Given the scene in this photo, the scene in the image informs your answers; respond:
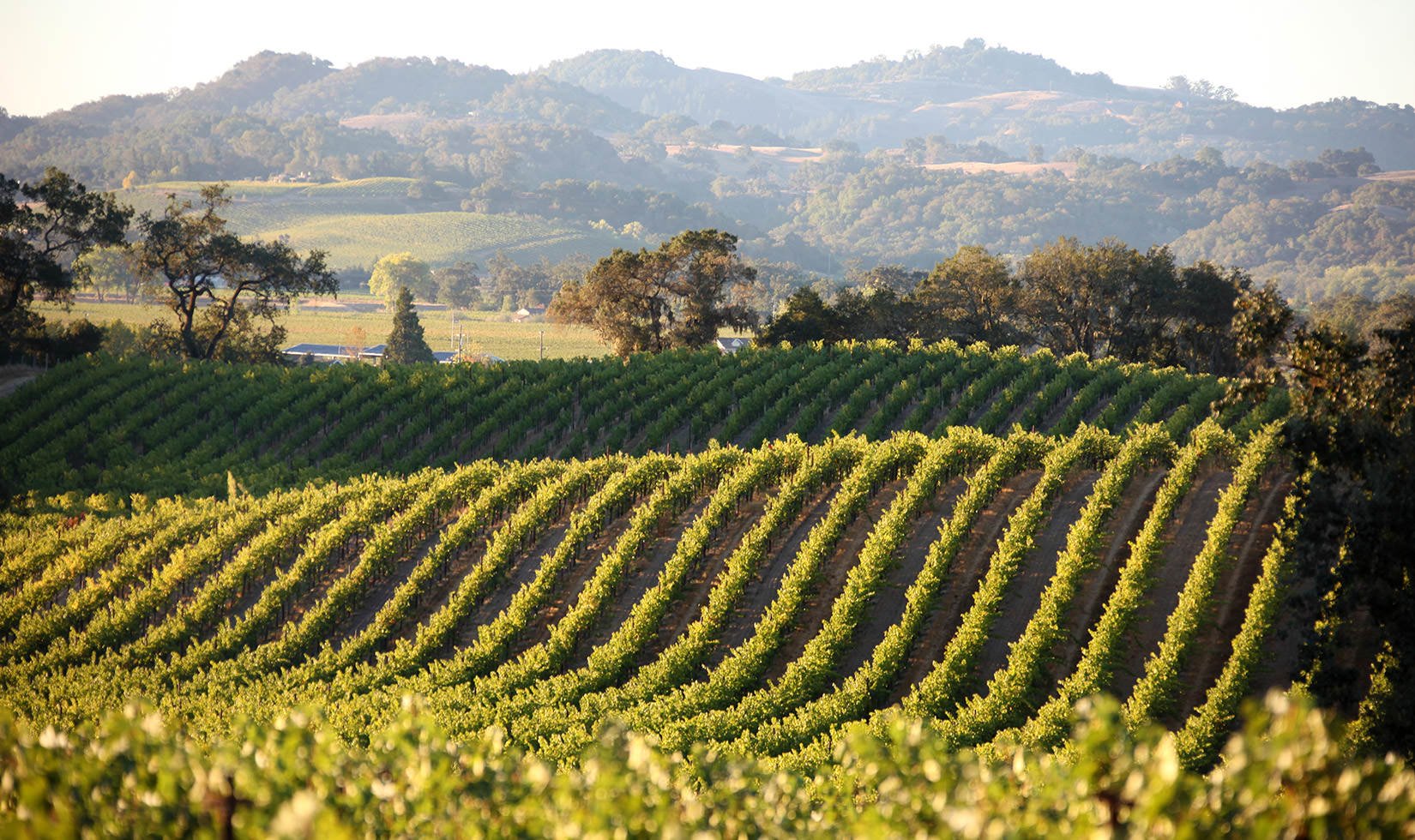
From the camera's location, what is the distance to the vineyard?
24.3 ft

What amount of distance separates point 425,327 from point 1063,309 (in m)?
89.5

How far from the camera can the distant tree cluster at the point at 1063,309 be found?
181 feet

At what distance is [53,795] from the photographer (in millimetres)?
7090

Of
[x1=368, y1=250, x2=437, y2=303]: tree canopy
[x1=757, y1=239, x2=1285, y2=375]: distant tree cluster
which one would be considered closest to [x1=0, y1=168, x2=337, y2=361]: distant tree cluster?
[x1=757, y1=239, x2=1285, y2=375]: distant tree cluster

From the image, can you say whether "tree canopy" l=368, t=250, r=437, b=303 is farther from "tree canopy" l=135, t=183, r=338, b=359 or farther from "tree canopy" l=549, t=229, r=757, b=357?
"tree canopy" l=549, t=229, r=757, b=357

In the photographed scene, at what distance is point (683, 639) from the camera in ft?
62.0

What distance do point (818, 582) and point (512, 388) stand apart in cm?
2189

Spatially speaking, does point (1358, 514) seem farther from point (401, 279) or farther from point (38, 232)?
point (401, 279)

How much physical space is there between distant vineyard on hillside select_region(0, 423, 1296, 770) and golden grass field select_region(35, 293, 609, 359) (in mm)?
78334

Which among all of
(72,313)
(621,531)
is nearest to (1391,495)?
(621,531)

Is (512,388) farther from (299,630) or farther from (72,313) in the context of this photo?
(72,313)

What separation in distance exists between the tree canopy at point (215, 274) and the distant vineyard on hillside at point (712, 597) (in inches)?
1188

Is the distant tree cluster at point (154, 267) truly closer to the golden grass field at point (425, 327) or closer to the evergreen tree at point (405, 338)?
the evergreen tree at point (405, 338)

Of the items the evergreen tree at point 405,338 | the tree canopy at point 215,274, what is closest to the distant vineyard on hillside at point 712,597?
the tree canopy at point 215,274
